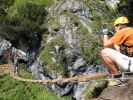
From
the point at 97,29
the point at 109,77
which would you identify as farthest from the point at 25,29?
the point at 109,77

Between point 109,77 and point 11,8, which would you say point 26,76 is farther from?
point 109,77

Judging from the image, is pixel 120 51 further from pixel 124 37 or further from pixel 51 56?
pixel 51 56

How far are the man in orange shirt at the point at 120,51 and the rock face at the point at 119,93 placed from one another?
0.38m

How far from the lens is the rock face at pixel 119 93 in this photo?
11.3 metres

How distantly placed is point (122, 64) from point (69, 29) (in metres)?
15.3

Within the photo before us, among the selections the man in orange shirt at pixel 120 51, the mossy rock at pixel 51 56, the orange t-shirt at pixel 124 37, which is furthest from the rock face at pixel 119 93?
the mossy rock at pixel 51 56

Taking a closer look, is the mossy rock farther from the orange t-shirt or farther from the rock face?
the orange t-shirt

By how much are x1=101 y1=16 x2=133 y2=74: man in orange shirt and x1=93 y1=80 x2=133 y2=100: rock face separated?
378 mm

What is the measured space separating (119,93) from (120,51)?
83 centimetres

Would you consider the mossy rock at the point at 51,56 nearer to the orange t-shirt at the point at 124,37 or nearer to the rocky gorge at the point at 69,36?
the rocky gorge at the point at 69,36

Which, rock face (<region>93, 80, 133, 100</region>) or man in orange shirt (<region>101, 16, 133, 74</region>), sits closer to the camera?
man in orange shirt (<region>101, 16, 133, 74</region>)

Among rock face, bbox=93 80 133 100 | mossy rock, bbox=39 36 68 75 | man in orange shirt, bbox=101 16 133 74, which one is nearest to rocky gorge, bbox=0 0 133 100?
mossy rock, bbox=39 36 68 75

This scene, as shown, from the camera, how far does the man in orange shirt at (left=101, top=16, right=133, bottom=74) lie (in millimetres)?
11133

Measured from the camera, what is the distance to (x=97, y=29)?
26.0m
